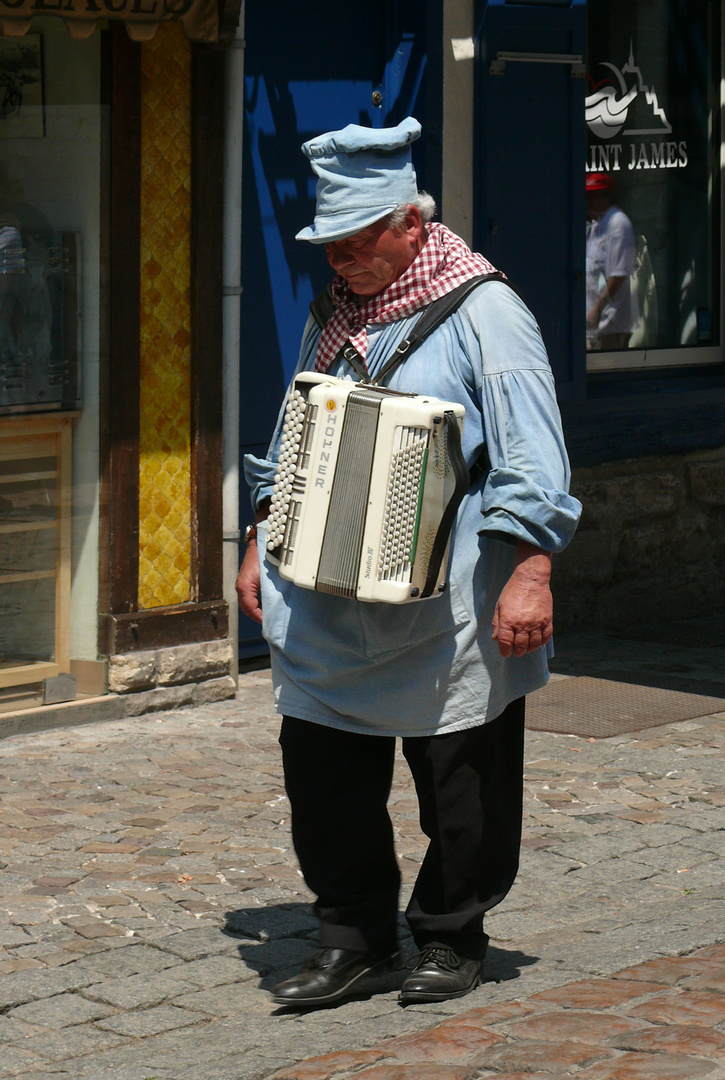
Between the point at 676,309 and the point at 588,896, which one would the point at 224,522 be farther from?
the point at 676,309

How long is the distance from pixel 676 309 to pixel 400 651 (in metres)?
5.88

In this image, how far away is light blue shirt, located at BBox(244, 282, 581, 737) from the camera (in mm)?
3566

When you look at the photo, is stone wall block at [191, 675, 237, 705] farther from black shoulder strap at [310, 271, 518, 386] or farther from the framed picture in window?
black shoulder strap at [310, 271, 518, 386]

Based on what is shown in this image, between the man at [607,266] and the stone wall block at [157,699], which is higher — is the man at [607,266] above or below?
above

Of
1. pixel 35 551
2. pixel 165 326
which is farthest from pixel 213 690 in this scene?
pixel 165 326

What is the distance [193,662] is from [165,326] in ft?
4.31

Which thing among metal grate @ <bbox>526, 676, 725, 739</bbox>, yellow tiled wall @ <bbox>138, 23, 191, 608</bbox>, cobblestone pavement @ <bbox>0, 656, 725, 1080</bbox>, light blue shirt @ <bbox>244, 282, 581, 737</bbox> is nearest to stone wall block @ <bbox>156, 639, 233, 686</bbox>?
yellow tiled wall @ <bbox>138, 23, 191, 608</bbox>

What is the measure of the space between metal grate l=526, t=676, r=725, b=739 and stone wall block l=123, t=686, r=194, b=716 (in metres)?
1.34

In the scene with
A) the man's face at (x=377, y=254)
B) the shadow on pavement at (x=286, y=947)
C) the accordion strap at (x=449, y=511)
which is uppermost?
the man's face at (x=377, y=254)

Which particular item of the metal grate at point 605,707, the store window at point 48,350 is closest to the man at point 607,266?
the metal grate at point 605,707

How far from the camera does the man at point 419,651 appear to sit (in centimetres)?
359

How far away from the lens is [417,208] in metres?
3.71

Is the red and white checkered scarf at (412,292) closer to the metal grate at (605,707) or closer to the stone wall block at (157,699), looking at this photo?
the metal grate at (605,707)

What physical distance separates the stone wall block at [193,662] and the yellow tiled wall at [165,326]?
0.66 ft
